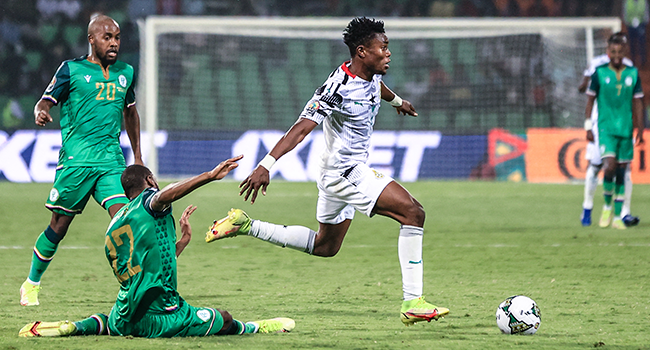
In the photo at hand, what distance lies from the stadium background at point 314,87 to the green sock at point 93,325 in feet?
40.2

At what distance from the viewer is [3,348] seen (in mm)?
4094

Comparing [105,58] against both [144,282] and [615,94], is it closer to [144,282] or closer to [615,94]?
[144,282]

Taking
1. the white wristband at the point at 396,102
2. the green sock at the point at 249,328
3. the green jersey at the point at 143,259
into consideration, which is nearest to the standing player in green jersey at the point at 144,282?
the green jersey at the point at 143,259

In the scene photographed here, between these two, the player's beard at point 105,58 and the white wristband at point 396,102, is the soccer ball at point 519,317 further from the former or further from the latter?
the player's beard at point 105,58

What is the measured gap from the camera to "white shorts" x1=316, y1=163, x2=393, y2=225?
495 centimetres

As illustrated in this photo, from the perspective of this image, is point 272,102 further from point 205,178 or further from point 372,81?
point 205,178

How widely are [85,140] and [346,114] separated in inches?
71.4

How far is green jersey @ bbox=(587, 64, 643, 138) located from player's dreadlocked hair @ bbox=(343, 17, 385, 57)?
17.8ft

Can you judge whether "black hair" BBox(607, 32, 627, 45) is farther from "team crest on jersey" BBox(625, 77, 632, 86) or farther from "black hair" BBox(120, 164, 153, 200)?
"black hair" BBox(120, 164, 153, 200)

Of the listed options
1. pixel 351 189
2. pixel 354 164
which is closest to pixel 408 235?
pixel 351 189

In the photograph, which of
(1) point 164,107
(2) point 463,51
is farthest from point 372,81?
(2) point 463,51

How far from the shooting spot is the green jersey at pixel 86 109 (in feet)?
18.5

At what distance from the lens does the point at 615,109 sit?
9.82 m

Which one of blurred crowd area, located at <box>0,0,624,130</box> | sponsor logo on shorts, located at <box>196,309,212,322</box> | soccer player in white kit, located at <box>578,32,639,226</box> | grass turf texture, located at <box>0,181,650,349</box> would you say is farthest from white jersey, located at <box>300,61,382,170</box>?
blurred crowd area, located at <box>0,0,624,130</box>
